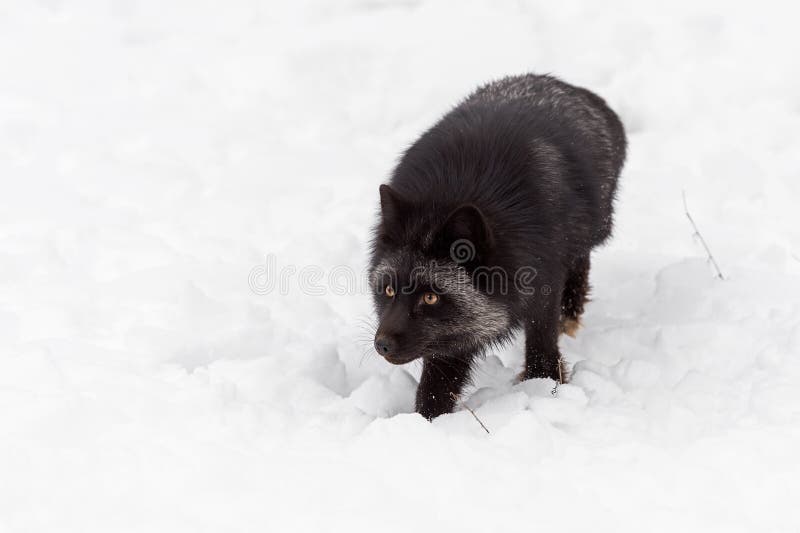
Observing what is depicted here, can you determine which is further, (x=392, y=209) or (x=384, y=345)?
(x=392, y=209)

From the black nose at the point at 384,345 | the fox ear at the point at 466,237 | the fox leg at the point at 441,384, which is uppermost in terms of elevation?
the fox ear at the point at 466,237

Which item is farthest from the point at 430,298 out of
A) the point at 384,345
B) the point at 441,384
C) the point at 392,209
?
the point at 441,384

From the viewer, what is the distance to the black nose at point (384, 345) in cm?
439

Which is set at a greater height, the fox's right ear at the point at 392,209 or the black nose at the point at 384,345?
the fox's right ear at the point at 392,209

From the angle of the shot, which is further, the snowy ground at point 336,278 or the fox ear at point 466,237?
the fox ear at point 466,237

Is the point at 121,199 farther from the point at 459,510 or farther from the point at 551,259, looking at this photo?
the point at 459,510

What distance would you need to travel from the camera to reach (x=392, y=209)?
4.61 metres

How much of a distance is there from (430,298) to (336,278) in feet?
6.58

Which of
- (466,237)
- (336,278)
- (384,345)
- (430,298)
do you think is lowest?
(336,278)

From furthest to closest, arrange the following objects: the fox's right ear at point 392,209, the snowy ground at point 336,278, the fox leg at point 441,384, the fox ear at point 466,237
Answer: the fox leg at point 441,384 < the fox's right ear at point 392,209 < the fox ear at point 466,237 < the snowy ground at point 336,278

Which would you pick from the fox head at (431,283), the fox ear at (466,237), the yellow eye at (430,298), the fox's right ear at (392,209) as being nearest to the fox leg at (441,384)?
the fox head at (431,283)

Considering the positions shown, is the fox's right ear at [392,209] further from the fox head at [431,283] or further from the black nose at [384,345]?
the black nose at [384,345]

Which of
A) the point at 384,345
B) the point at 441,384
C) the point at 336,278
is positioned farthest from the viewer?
the point at 336,278

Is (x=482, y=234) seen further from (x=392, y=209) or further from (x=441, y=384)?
(x=441, y=384)
